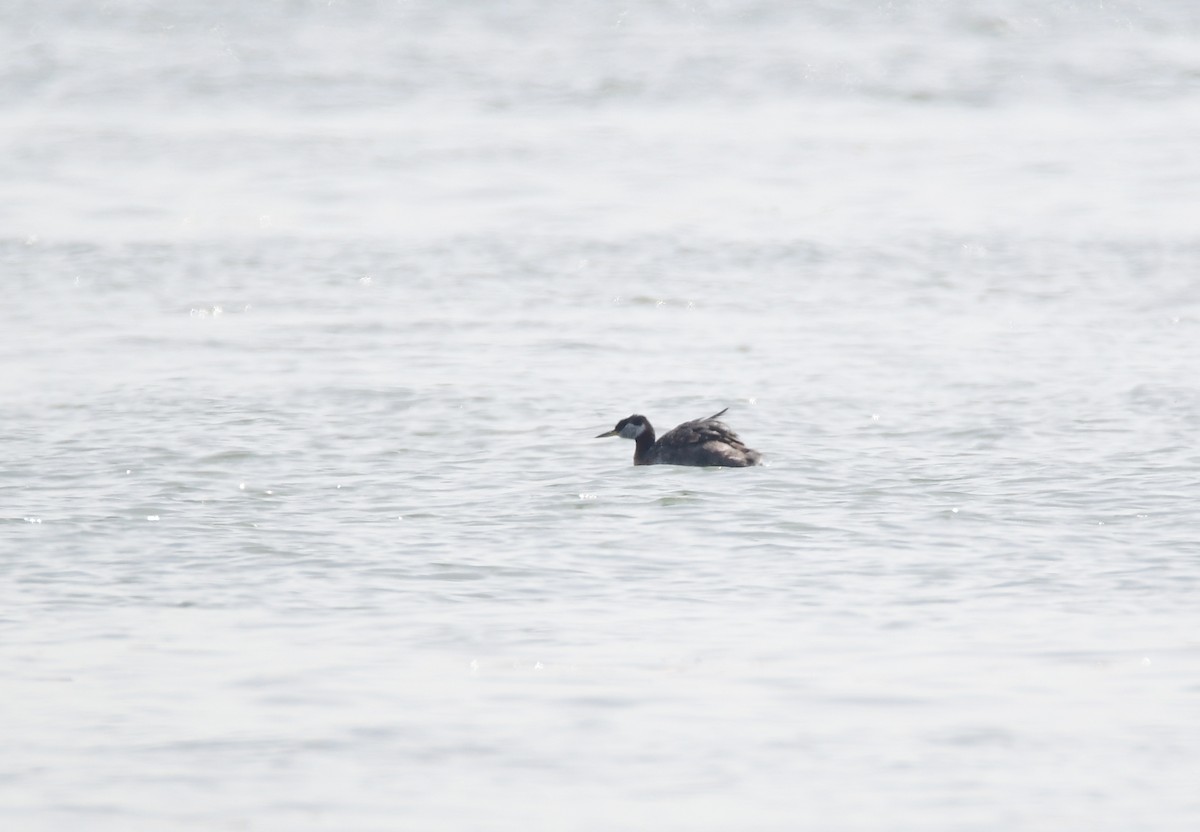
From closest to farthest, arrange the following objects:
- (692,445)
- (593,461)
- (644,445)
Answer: (692,445) < (593,461) < (644,445)

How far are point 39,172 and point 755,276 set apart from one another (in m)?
12.2

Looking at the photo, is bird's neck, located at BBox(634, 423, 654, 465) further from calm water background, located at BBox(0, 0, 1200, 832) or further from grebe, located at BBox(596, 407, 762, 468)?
calm water background, located at BBox(0, 0, 1200, 832)

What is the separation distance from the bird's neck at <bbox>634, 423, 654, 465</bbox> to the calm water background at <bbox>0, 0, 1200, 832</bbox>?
138mm

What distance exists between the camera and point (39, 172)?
28.8 meters

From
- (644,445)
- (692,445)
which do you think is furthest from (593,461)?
(692,445)

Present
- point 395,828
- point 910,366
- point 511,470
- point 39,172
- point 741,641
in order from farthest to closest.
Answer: point 39,172 → point 910,366 → point 511,470 → point 741,641 → point 395,828

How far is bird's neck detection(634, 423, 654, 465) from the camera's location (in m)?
14.0

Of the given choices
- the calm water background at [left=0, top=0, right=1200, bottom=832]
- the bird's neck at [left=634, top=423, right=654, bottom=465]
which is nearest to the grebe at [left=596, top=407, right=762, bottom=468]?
the bird's neck at [left=634, top=423, right=654, bottom=465]

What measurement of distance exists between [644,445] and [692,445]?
484mm

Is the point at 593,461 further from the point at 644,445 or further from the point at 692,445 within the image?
the point at 692,445

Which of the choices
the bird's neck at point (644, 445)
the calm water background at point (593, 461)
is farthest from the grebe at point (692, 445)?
the calm water background at point (593, 461)

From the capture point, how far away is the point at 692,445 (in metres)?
13.8

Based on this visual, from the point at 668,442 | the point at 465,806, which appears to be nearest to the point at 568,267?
the point at 668,442

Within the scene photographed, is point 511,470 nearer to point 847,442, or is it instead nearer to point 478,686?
point 847,442
